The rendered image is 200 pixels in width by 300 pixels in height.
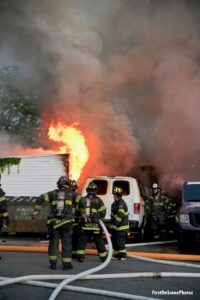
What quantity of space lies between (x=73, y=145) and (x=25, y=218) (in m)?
3.02

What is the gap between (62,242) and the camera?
24.6ft

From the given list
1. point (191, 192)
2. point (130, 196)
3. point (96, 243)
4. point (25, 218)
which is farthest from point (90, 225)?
point (25, 218)

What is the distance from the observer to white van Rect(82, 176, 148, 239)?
37.6 ft

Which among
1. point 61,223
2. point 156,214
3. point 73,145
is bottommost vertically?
point 61,223

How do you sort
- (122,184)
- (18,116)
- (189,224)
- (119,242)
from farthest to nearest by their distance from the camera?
(18,116) < (122,184) < (189,224) < (119,242)

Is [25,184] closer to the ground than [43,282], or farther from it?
farther from it

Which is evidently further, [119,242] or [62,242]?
[119,242]

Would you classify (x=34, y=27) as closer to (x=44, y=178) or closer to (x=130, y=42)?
(x=130, y=42)

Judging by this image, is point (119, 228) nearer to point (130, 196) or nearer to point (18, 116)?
point (130, 196)

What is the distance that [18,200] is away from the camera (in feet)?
46.0

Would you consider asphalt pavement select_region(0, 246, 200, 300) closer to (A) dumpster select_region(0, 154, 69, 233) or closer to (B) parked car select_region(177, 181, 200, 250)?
(B) parked car select_region(177, 181, 200, 250)

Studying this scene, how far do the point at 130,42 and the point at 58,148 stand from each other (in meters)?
4.46

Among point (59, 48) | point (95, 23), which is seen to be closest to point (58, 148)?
point (59, 48)

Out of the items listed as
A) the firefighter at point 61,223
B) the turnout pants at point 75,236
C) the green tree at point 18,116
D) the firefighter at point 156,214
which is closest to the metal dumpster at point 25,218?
the firefighter at point 156,214
